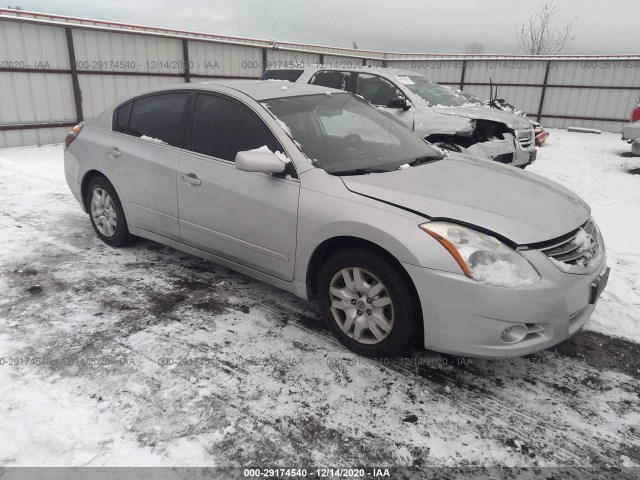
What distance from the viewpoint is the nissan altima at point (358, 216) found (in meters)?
2.51

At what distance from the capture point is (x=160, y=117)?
409 cm

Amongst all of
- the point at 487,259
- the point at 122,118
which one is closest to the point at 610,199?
the point at 487,259

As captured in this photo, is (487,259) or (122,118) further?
(122,118)

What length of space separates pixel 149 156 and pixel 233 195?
1.12 m

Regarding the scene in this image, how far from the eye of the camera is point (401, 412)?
2.51 meters

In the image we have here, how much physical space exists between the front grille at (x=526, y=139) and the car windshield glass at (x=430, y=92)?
1142mm

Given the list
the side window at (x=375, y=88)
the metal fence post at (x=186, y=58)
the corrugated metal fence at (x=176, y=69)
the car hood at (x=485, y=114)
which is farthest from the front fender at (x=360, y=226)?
the metal fence post at (x=186, y=58)

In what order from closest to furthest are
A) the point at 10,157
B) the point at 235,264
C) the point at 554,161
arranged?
the point at 235,264 < the point at 10,157 < the point at 554,161

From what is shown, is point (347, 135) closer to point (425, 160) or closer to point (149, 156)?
point (425, 160)

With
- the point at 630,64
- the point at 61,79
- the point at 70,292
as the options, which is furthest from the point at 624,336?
the point at 630,64

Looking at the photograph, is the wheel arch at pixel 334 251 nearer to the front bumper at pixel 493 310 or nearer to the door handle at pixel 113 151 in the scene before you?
the front bumper at pixel 493 310

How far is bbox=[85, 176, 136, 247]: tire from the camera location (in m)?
4.51

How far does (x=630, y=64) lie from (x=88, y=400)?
1939 centimetres

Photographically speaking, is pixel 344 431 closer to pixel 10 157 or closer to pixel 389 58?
pixel 10 157
